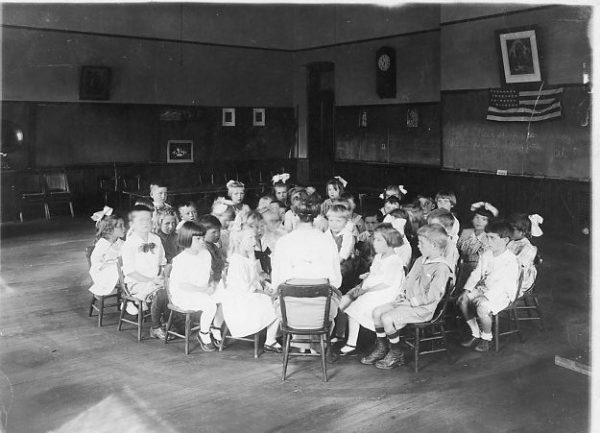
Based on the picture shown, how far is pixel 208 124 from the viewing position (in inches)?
555

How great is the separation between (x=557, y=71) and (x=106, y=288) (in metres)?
6.80

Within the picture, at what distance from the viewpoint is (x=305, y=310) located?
166 inches

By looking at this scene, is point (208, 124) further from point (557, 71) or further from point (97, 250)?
point (97, 250)

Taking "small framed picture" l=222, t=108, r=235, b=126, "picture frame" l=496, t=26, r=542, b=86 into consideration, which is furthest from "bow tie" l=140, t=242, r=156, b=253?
"small framed picture" l=222, t=108, r=235, b=126

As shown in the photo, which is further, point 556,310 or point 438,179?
point 438,179

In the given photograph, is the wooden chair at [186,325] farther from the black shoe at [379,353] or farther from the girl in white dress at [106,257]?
the black shoe at [379,353]

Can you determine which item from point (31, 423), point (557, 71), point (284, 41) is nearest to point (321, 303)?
point (31, 423)

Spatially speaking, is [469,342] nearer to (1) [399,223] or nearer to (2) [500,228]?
(2) [500,228]

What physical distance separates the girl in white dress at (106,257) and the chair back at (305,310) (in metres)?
2.03

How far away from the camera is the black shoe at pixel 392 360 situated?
4559 mm


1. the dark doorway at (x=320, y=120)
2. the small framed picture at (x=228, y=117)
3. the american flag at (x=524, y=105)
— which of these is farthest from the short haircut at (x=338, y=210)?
the small framed picture at (x=228, y=117)

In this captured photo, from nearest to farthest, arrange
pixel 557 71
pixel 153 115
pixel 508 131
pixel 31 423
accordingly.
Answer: pixel 31 423
pixel 557 71
pixel 508 131
pixel 153 115

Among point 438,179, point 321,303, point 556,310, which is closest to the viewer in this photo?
point 321,303

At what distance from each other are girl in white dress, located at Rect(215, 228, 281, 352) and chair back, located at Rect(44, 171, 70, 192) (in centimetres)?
835
